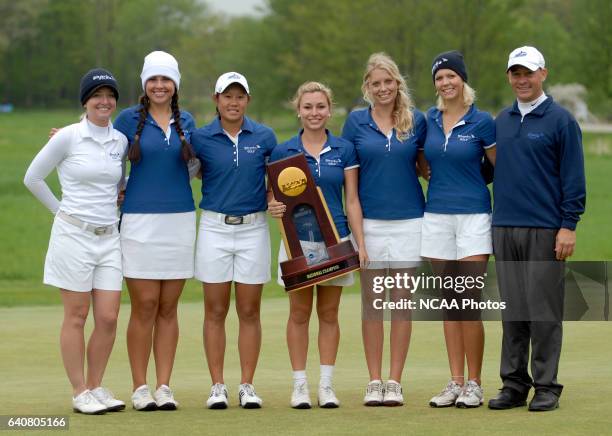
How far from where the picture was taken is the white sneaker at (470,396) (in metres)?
8.07

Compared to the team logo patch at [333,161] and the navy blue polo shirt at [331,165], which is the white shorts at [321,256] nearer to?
the navy blue polo shirt at [331,165]

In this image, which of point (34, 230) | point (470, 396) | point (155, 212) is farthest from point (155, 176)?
point (34, 230)

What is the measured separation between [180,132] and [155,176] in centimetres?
32

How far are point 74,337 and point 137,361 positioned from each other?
48 cm

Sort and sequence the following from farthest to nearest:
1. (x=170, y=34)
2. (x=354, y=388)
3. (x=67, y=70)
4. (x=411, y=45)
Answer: (x=170, y=34) < (x=67, y=70) < (x=411, y=45) < (x=354, y=388)

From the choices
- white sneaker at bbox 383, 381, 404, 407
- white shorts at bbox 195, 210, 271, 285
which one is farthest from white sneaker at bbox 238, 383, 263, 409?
white sneaker at bbox 383, 381, 404, 407

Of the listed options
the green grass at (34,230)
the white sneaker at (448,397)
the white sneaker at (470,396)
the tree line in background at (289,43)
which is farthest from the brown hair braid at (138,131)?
the tree line in background at (289,43)

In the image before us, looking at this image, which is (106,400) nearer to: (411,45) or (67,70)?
(411,45)

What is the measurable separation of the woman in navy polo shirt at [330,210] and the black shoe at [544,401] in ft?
3.98

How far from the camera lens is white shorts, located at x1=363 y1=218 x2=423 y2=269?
27.0 feet

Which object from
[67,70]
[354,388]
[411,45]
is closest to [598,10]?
[411,45]

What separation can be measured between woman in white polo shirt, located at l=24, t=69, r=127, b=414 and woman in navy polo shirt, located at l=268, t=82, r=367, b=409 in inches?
40.6

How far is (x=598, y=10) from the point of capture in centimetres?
6266

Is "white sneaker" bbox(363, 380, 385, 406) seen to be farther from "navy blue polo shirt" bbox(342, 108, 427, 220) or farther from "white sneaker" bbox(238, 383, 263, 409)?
"navy blue polo shirt" bbox(342, 108, 427, 220)
